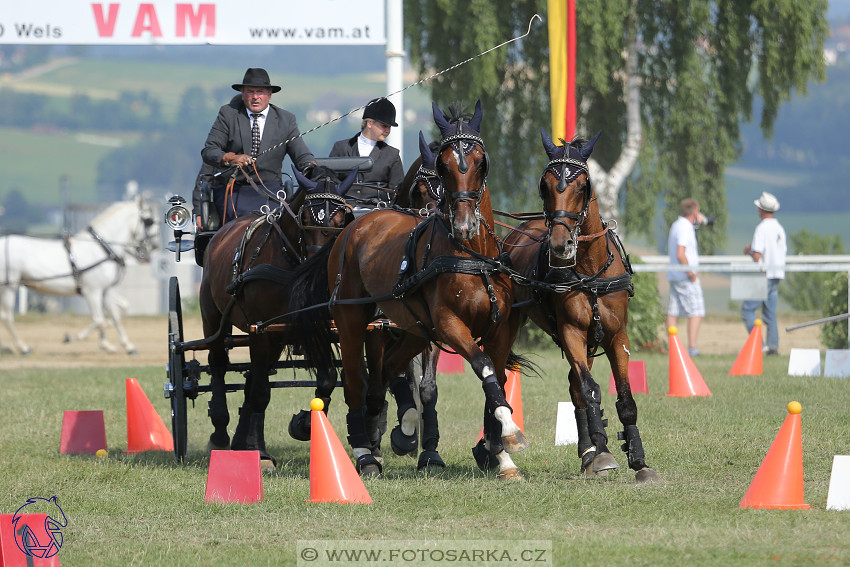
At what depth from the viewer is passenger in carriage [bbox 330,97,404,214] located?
8.93 metres

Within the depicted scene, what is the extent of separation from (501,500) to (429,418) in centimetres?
178

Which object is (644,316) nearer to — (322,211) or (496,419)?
(322,211)

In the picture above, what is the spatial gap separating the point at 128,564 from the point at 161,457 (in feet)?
12.8

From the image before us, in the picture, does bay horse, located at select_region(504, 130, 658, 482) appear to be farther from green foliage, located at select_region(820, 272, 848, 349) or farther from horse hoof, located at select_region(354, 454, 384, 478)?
green foliage, located at select_region(820, 272, 848, 349)

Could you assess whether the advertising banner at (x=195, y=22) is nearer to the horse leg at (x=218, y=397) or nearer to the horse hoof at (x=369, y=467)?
the horse leg at (x=218, y=397)

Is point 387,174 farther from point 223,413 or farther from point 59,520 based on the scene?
point 59,520

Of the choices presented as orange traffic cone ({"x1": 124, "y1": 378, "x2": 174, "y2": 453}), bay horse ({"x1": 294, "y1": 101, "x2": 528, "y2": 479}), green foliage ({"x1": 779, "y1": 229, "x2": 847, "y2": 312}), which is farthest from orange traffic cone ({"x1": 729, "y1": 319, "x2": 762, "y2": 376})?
green foliage ({"x1": 779, "y1": 229, "x2": 847, "y2": 312})

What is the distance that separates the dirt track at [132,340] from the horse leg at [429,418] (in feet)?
30.6

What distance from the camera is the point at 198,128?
17950 cm

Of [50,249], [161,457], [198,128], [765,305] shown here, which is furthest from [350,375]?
[198,128]

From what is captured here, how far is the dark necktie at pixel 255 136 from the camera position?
9.20 metres

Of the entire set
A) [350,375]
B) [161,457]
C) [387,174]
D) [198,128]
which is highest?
[198,128]

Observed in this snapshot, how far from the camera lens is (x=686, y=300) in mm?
15766

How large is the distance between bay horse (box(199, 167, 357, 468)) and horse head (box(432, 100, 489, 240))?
4.81 ft
